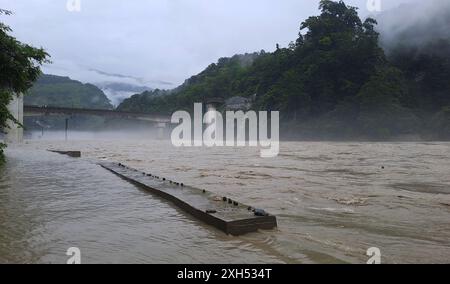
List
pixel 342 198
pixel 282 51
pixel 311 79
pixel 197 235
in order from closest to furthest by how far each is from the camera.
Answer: pixel 197 235 → pixel 342 198 → pixel 311 79 → pixel 282 51

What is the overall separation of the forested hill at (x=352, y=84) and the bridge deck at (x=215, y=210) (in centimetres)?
7569

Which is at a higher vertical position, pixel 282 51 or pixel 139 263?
pixel 282 51

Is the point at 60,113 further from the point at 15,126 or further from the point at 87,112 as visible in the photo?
the point at 15,126

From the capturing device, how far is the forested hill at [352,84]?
82.0 meters

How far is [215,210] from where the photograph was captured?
24.0 ft

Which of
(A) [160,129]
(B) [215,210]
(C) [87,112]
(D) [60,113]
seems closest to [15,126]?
(D) [60,113]

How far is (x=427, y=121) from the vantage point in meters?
83.1

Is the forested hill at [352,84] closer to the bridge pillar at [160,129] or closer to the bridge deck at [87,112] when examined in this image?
the bridge pillar at [160,129]

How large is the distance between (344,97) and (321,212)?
8806 cm

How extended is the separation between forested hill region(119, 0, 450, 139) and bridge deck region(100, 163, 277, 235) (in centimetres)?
7569

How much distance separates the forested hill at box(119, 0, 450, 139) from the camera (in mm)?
82000

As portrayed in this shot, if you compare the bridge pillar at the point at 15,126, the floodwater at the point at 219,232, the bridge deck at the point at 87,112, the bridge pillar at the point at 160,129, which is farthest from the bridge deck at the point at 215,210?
the bridge pillar at the point at 160,129
